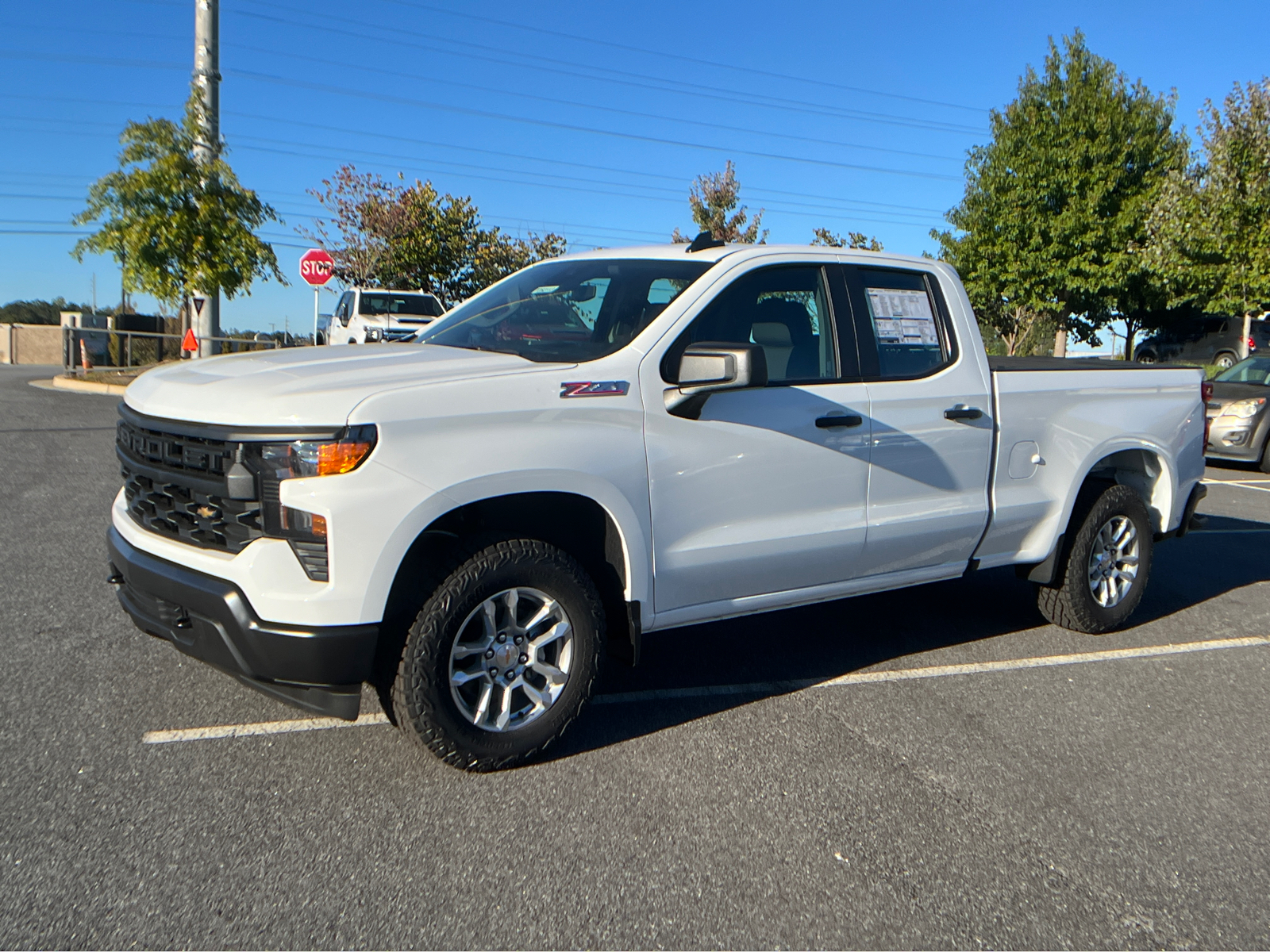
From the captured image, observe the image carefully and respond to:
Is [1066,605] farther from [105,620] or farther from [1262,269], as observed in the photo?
[1262,269]

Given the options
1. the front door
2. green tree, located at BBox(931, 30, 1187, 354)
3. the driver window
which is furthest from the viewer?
green tree, located at BBox(931, 30, 1187, 354)

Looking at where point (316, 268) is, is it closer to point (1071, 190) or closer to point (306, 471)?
point (306, 471)

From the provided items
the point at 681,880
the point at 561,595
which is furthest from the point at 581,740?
the point at 681,880

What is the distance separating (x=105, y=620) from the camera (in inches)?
200

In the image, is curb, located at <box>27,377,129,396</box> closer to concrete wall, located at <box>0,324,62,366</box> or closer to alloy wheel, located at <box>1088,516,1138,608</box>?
alloy wheel, located at <box>1088,516,1138,608</box>

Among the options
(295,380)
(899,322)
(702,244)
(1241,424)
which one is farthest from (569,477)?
(1241,424)

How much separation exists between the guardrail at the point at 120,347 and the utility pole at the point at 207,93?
4.26m

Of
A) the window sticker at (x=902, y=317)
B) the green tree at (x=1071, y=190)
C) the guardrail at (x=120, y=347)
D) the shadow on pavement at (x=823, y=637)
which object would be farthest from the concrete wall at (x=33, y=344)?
the window sticker at (x=902, y=317)

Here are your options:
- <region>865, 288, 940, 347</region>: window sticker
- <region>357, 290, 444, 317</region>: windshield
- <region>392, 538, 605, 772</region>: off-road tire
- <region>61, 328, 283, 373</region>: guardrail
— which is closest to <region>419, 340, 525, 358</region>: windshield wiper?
<region>392, 538, 605, 772</region>: off-road tire

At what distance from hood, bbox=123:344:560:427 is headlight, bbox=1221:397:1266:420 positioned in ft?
43.7

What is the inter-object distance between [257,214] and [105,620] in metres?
16.5

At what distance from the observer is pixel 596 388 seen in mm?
3752

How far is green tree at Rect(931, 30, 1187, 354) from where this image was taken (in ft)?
107

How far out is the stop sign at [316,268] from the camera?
63.6 feet
